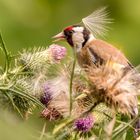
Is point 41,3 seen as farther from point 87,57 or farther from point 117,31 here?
point 87,57

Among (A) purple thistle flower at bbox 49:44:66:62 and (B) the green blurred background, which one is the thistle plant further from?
(B) the green blurred background

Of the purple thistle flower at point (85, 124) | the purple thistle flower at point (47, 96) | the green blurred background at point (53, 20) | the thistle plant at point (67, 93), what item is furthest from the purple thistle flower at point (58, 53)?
the green blurred background at point (53, 20)

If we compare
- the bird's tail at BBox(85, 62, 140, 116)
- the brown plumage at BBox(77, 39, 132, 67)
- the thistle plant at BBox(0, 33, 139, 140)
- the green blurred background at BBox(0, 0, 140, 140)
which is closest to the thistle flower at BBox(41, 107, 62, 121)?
the thistle plant at BBox(0, 33, 139, 140)

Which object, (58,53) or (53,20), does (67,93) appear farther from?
(53,20)

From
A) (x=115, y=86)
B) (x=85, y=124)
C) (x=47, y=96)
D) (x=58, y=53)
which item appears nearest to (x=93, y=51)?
(x=58, y=53)

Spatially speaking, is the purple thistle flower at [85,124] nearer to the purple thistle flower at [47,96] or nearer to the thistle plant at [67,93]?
the thistle plant at [67,93]

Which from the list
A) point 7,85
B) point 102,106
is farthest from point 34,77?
point 102,106
